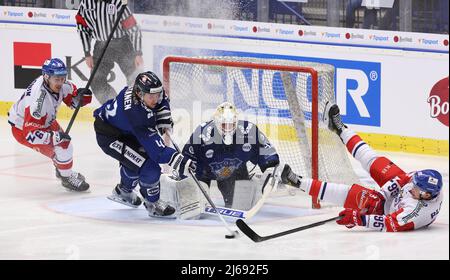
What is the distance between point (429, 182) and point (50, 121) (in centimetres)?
259

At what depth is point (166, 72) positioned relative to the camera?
8469 millimetres

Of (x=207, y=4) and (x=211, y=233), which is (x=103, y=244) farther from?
(x=207, y=4)

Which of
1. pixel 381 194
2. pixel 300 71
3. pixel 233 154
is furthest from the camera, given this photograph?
pixel 300 71

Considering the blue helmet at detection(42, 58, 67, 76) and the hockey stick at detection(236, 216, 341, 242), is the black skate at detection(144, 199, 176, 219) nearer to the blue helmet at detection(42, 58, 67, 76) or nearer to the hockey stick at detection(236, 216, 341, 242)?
the hockey stick at detection(236, 216, 341, 242)

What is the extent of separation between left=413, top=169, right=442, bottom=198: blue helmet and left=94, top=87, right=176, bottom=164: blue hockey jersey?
128 centimetres

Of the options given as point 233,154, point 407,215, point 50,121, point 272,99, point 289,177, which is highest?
point 272,99

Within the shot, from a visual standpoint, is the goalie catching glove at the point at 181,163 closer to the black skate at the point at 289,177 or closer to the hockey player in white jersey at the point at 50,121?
the black skate at the point at 289,177

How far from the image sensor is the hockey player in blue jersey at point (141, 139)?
7.49 m

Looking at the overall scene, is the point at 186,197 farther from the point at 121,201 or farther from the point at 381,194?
the point at 381,194

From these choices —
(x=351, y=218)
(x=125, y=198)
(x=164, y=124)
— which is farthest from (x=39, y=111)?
(x=351, y=218)

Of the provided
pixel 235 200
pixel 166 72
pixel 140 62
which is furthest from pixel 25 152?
pixel 235 200

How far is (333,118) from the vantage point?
25.9ft

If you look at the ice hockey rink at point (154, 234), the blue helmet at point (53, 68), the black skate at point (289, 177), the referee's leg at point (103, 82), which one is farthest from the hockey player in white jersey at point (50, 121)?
the referee's leg at point (103, 82)

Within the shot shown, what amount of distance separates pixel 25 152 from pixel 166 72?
188 cm
